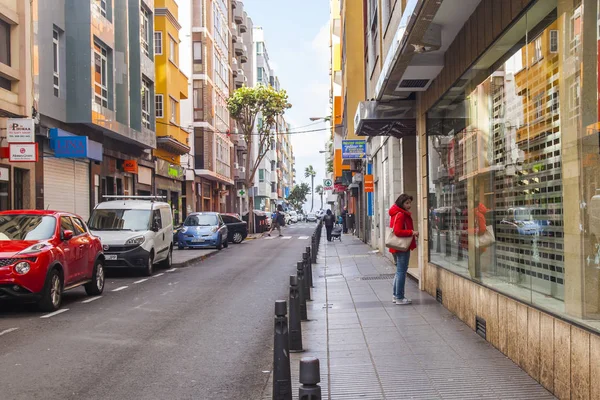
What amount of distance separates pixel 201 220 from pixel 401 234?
20.7 meters

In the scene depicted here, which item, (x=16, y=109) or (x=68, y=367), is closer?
(x=68, y=367)

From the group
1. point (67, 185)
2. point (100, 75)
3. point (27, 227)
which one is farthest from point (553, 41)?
point (100, 75)

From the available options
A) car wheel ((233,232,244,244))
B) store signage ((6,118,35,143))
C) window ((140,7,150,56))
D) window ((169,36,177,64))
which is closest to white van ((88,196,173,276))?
store signage ((6,118,35,143))

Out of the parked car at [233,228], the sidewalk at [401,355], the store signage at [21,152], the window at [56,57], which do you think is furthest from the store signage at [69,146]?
the parked car at [233,228]

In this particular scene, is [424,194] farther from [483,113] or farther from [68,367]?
[68,367]

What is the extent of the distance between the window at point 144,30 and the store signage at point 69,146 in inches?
393

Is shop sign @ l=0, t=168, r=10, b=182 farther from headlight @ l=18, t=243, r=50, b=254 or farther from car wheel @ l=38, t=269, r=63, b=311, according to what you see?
headlight @ l=18, t=243, r=50, b=254

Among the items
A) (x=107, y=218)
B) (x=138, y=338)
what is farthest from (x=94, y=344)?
(x=107, y=218)

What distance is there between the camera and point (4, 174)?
60.3 feet

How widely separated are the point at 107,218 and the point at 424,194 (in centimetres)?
966

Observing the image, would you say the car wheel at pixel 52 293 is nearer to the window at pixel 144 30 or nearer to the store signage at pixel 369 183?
the store signage at pixel 369 183

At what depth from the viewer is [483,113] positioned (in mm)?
8461

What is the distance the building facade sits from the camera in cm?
518

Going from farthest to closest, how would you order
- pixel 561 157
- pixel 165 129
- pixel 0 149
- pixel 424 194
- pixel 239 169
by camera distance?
pixel 239 169 < pixel 165 129 < pixel 0 149 < pixel 424 194 < pixel 561 157
